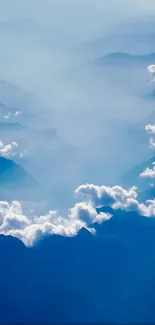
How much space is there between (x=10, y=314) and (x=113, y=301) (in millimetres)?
37265

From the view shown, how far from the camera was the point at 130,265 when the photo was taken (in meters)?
187

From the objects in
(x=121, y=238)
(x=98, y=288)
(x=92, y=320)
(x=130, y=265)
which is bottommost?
→ (x=92, y=320)

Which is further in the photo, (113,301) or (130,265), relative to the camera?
(130,265)

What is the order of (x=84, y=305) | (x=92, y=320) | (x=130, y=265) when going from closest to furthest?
(x=92, y=320), (x=84, y=305), (x=130, y=265)

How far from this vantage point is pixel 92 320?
162500 millimetres

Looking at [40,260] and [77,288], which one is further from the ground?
[40,260]

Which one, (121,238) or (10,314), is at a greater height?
(121,238)

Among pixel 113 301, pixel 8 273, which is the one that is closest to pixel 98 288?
pixel 113 301

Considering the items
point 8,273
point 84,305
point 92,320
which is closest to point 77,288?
point 84,305

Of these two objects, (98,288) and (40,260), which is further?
(40,260)

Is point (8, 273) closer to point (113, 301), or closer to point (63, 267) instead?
point (63, 267)

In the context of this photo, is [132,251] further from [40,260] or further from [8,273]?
[8,273]

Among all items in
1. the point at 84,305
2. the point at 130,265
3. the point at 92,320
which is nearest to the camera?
the point at 92,320

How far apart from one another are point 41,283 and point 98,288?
31237 millimetres
